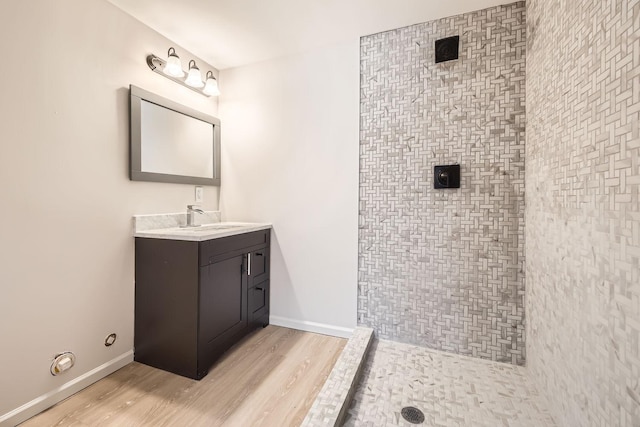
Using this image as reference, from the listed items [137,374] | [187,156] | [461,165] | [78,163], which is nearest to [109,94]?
[78,163]

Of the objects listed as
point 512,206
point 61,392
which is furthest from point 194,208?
point 512,206

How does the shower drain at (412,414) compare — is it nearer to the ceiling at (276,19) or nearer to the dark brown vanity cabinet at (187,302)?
the dark brown vanity cabinet at (187,302)

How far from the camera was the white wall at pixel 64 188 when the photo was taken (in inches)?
51.1

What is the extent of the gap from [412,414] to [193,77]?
2601 millimetres

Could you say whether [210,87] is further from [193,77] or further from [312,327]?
[312,327]

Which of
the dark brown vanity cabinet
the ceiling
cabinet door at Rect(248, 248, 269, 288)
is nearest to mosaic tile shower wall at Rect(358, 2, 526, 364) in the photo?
the ceiling

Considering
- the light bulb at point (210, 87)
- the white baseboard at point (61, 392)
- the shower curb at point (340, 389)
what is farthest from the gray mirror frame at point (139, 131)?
the shower curb at point (340, 389)

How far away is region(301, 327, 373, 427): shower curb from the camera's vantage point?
4.10ft

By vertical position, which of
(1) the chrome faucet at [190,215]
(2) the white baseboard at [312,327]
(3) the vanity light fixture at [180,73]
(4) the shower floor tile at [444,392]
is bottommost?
(4) the shower floor tile at [444,392]

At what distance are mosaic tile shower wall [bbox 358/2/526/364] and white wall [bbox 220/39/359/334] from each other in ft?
0.44

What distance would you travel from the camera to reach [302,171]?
2.28 metres

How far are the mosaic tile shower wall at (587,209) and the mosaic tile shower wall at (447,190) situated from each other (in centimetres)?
19

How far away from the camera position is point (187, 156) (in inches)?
88.1

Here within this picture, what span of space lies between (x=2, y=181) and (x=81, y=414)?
1.18m
